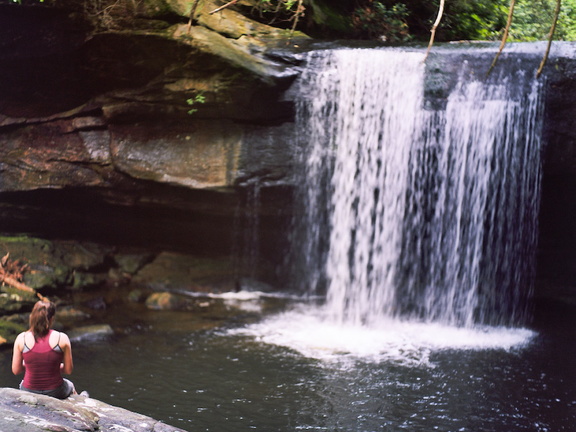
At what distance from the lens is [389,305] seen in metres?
8.84

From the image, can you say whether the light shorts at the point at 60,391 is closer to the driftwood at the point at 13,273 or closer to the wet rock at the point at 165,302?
the driftwood at the point at 13,273

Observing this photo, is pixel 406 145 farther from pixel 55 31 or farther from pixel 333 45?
pixel 55 31

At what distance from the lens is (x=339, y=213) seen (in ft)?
28.2

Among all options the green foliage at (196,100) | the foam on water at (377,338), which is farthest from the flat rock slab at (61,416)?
the green foliage at (196,100)

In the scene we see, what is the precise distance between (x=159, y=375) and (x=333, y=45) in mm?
5141

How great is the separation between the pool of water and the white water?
1.33ft

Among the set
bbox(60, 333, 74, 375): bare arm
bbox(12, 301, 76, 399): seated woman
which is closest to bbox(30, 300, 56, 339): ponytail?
bbox(12, 301, 76, 399): seated woman

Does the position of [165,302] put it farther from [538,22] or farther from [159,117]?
[538,22]

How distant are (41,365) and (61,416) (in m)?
0.68

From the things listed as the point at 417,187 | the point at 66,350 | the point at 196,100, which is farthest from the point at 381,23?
the point at 66,350

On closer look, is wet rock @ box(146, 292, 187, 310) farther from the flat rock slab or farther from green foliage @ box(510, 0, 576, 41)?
green foliage @ box(510, 0, 576, 41)

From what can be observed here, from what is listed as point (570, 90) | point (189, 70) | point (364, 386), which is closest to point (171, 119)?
point (189, 70)

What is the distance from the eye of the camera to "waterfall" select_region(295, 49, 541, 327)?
7664mm

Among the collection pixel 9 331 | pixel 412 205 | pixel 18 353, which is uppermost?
pixel 412 205
